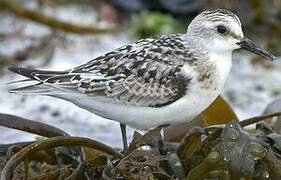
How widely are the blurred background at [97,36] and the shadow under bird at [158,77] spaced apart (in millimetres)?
1258

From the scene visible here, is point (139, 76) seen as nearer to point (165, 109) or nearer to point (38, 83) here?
point (165, 109)

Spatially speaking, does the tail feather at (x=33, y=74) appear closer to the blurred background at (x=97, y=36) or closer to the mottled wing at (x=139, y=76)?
the mottled wing at (x=139, y=76)

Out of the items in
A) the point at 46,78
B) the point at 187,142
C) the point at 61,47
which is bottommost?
the point at 187,142

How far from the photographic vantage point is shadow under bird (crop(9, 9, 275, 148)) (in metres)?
3.33

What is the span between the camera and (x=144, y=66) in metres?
3.38

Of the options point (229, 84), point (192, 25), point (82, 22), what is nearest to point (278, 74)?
→ point (229, 84)

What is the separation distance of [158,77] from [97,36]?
8.32 feet

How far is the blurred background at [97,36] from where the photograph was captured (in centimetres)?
495

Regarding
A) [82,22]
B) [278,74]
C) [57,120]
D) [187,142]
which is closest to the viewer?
[187,142]

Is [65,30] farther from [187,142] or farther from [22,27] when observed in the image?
[187,142]

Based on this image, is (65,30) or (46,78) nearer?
(46,78)

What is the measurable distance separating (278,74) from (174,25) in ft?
2.87

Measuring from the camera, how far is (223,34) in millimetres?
3445

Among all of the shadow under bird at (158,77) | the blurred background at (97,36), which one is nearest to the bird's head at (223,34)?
the shadow under bird at (158,77)
